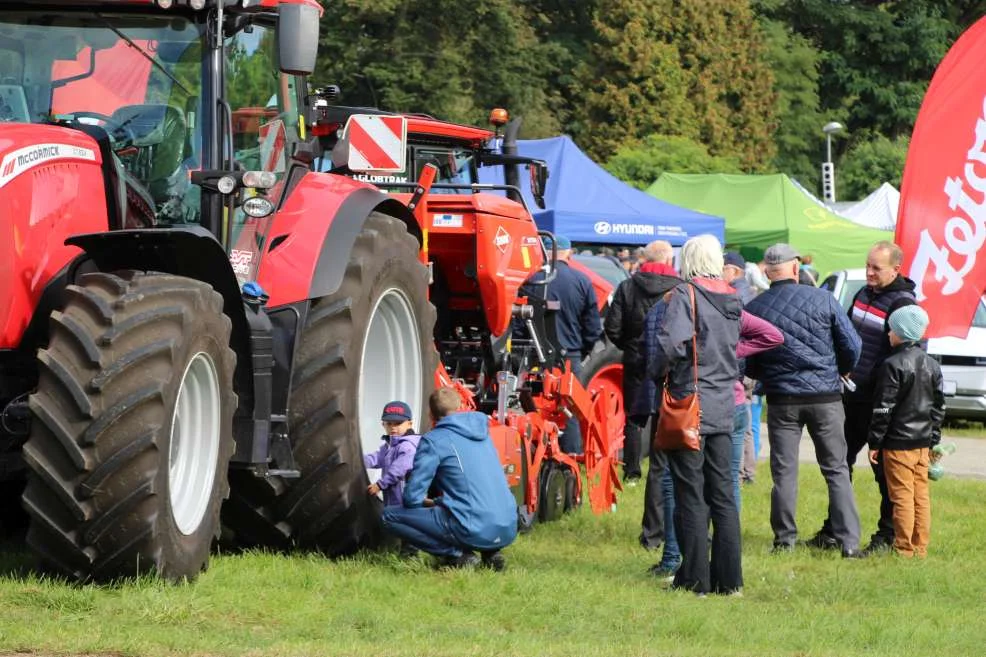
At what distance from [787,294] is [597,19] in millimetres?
36247

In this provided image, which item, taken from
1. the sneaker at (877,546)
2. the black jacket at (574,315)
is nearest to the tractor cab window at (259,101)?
the sneaker at (877,546)

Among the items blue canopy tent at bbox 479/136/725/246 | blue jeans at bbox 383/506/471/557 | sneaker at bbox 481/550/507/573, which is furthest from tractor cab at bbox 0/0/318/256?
blue canopy tent at bbox 479/136/725/246

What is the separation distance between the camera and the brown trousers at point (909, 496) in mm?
9641

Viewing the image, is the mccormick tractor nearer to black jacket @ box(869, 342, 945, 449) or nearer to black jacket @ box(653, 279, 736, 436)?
black jacket @ box(653, 279, 736, 436)

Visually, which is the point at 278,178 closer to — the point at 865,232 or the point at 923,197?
the point at 923,197

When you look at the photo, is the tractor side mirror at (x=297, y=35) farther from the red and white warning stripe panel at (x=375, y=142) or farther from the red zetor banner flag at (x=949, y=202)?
the red zetor banner flag at (x=949, y=202)

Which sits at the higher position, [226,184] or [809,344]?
[226,184]

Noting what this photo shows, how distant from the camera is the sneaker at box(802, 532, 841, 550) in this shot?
33.0 ft

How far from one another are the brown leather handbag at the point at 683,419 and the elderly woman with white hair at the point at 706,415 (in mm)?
20

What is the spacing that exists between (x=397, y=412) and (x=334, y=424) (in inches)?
23.5

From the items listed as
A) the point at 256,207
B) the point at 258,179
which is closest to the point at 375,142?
the point at 256,207

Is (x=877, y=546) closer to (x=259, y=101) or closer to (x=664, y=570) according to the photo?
(x=664, y=570)

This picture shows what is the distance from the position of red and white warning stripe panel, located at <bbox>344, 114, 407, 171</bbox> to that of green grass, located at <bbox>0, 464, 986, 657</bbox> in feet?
7.01

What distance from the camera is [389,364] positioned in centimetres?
902
